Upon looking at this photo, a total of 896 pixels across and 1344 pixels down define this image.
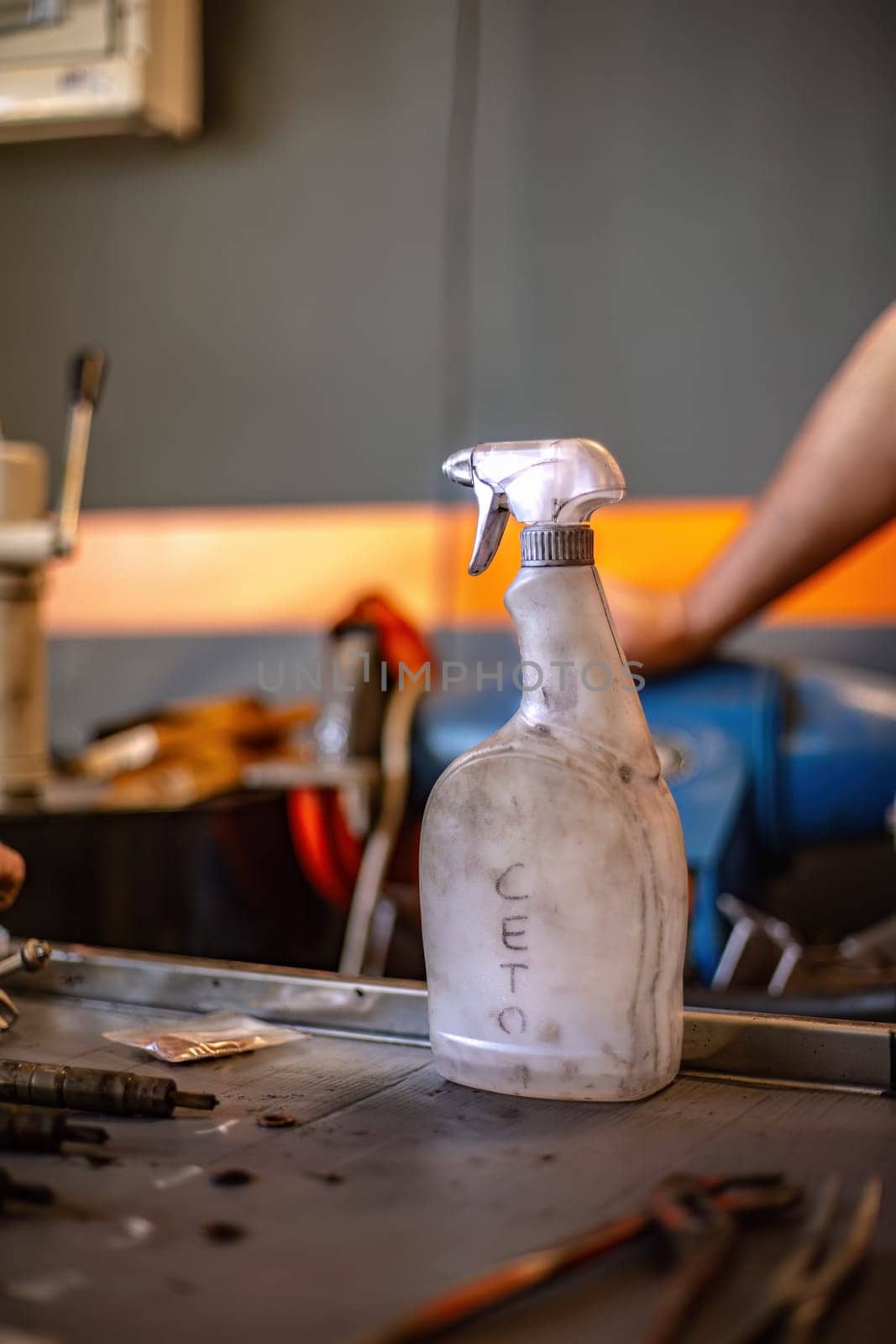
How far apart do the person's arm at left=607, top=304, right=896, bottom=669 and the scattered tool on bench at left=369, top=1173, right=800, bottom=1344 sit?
59 centimetres

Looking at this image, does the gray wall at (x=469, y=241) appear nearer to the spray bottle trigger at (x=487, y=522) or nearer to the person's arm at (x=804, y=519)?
the person's arm at (x=804, y=519)

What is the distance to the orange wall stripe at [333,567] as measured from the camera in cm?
225

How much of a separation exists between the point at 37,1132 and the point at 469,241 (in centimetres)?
208

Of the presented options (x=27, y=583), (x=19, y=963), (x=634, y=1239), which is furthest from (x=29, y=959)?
(x=27, y=583)

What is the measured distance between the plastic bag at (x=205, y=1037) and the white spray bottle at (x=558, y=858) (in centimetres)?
11

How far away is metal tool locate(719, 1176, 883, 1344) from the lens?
0.36 metres

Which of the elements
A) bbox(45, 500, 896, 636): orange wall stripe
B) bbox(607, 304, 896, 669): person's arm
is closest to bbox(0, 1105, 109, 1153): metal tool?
bbox(607, 304, 896, 669): person's arm

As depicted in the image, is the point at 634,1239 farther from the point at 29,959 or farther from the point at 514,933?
the point at 29,959

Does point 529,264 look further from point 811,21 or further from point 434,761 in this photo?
Answer: point 434,761

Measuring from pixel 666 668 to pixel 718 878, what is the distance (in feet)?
0.74

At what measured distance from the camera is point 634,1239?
1.36 ft

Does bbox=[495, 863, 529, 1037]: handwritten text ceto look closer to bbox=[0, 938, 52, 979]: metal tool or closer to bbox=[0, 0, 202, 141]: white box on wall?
bbox=[0, 938, 52, 979]: metal tool

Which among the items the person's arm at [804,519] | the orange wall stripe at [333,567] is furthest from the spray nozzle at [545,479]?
the orange wall stripe at [333,567]

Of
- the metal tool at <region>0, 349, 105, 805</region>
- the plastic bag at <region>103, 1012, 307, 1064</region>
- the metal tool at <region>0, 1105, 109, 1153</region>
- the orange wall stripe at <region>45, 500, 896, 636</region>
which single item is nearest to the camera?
the metal tool at <region>0, 1105, 109, 1153</region>
